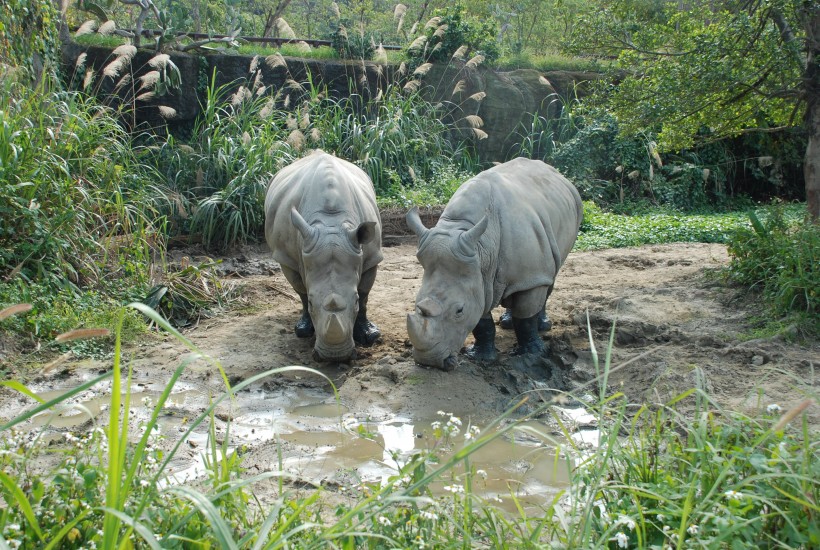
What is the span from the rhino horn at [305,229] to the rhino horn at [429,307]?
1020 mm

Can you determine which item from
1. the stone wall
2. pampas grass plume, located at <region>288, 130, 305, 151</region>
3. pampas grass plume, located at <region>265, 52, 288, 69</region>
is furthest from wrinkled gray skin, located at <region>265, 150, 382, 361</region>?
the stone wall

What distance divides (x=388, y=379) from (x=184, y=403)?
4.90 ft

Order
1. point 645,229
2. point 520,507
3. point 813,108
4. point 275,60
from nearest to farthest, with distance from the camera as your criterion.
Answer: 1. point 520,507
2. point 813,108
3. point 645,229
4. point 275,60

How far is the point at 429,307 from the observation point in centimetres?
566

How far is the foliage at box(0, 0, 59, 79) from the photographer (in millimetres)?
8883

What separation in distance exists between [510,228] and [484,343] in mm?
970

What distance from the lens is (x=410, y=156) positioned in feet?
42.7

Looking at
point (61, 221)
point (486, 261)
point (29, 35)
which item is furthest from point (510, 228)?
point (29, 35)

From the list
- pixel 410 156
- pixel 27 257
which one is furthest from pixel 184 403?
pixel 410 156

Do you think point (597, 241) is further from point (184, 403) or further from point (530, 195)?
point (184, 403)

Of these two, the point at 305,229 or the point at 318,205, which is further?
the point at 318,205

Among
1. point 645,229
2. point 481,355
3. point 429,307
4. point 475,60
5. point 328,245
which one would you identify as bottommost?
point 645,229

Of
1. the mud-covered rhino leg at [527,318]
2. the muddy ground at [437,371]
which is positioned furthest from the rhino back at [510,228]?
the muddy ground at [437,371]

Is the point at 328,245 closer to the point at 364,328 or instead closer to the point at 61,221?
the point at 364,328
